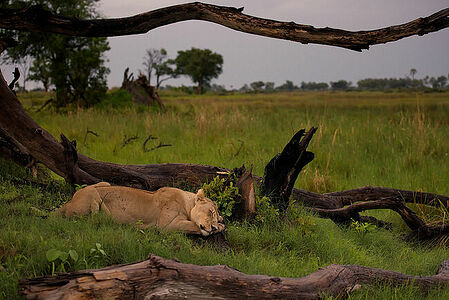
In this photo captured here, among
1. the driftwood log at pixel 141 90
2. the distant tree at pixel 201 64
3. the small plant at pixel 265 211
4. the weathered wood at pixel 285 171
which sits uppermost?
the distant tree at pixel 201 64

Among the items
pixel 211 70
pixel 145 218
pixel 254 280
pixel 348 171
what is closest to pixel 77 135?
pixel 348 171

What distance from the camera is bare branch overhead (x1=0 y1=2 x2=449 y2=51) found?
5609mm

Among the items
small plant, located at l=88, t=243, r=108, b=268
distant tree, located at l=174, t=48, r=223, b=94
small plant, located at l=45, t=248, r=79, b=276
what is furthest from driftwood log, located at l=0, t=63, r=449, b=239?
distant tree, located at l=174, t=48, r=223, b=94

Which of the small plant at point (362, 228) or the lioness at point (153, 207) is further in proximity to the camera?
the small plant at point (362, 228)

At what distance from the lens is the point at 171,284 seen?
355 centimetres

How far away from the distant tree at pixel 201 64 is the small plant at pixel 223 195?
7624 cm

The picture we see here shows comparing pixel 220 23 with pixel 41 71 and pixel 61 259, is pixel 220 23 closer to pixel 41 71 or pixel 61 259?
pixel 61 259

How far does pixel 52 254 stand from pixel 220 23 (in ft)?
13.4

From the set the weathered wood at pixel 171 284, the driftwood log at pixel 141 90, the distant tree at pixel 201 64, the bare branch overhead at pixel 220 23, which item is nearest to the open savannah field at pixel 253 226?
the weathered wood at pixel 171 284

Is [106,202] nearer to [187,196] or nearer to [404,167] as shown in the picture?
[187,196]

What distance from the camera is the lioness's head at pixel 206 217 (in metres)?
5.00

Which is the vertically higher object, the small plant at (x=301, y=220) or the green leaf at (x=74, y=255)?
the green leaf at (x=74, y=255)

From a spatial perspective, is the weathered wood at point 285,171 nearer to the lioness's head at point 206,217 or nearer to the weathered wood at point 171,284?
the lioness's head at point 206,217

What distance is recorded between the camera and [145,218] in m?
5.20
